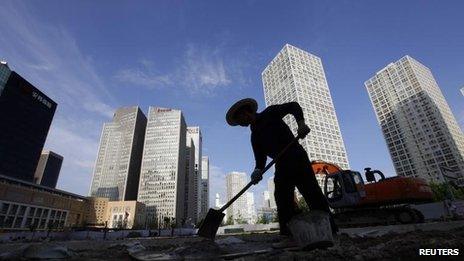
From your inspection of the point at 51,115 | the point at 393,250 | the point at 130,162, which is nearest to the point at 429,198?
the point at 393,250

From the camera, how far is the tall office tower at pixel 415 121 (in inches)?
4252

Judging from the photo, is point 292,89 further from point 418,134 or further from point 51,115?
point 51,115

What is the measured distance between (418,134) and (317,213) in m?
136

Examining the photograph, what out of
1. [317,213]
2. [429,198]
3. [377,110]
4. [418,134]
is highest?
[377,110]

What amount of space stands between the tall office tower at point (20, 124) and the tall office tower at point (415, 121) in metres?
150

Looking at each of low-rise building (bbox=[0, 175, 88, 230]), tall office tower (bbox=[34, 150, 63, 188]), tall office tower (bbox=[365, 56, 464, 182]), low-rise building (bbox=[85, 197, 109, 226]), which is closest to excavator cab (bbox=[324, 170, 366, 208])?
low-rise building (bbox=[0, 175, 88, 230])

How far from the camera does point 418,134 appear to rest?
4572 inches

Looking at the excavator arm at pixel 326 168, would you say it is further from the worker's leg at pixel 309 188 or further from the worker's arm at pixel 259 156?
the worker's leg at pixel 309 188

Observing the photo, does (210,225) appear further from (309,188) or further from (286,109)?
(286,109)

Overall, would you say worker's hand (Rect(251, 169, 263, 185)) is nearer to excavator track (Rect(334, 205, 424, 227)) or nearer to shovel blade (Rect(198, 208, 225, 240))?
shovel blade (Rect(198, 208, 225, 240))

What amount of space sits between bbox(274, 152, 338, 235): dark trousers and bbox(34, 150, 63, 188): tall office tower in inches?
8503

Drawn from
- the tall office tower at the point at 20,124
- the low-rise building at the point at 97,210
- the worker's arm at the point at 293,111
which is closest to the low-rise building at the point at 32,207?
the low-rise building at the point at 97,210

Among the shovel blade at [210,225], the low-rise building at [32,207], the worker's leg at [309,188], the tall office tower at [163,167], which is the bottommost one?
the shovel blade at [210,225]

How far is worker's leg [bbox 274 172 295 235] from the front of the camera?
3824 millimetres
